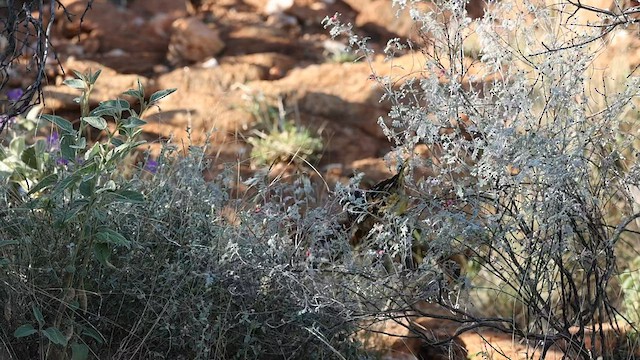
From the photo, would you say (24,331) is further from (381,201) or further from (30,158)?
(381,201)

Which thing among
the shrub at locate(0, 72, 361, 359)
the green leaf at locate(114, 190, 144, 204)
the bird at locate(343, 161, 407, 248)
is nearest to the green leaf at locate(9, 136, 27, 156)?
the shrub at locate(0, 72, 361, 359)

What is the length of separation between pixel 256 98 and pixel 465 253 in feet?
10.2

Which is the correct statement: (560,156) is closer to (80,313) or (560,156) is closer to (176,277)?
(176,277)

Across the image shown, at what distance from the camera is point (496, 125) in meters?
2.87

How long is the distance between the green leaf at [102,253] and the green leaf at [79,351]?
0.25 meters

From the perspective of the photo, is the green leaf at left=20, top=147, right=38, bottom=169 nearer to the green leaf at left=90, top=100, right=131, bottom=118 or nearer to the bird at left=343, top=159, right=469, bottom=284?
the green leaf at left=90, top=100, right=131, bottom=118

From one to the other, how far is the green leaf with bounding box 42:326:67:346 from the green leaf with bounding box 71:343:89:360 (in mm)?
64

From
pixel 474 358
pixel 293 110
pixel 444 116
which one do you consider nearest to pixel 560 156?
pixel 444 116

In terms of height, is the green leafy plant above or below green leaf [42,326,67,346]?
above

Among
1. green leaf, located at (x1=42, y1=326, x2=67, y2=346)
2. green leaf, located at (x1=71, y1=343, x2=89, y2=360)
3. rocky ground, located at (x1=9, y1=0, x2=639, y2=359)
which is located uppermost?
rocky ground, located at (x1=9, y1=0, x2=639, y2=359)

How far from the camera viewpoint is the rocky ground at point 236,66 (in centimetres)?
590

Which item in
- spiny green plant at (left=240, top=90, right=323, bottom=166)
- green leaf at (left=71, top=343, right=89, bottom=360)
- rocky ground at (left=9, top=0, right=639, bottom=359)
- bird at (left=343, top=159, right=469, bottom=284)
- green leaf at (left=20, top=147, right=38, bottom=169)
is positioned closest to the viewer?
green leaf at (left=71, top=343, right=89, bottom=360)

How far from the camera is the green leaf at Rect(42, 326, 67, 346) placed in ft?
8.95

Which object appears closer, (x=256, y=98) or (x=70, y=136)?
(x=70, y=136)
